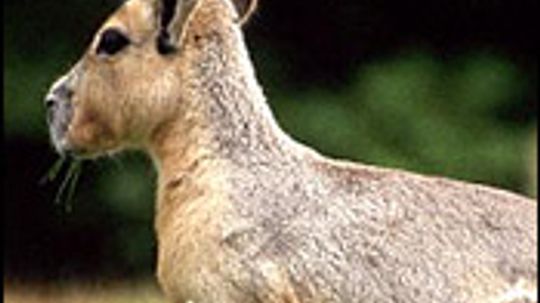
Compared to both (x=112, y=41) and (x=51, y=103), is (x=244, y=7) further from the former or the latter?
(x=51, y=103)

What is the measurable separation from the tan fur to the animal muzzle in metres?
0.02

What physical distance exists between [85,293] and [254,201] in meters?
4.45

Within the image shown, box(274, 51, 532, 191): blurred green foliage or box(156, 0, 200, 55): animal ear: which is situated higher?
box(156, 0, 200, 55): animal ear

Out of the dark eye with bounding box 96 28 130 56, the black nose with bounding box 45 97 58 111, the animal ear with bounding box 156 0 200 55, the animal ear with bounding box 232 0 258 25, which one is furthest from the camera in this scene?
the animal ear with bounding box 232 0 258 25

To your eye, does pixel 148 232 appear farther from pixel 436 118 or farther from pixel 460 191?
pixel 460 191

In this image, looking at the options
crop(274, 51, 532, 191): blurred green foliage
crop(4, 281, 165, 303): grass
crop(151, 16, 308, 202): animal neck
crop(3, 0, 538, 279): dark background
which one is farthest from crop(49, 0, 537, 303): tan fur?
crop(274, 51, 532, 191): blurred green foliage

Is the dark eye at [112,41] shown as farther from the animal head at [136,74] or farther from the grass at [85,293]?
the grass at [85,293]

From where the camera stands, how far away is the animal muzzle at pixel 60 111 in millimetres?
8758

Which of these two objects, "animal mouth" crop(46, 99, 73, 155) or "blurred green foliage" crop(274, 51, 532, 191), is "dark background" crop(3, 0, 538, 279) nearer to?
"blurred green foliage" crop(274, 51, 532, 191)

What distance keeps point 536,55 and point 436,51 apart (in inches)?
30.6

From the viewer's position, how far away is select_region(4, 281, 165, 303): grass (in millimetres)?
12070

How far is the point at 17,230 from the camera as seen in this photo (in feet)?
57.5

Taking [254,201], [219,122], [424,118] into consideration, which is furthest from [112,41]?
[424,118]

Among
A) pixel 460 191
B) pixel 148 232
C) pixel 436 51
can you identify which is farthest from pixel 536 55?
pixel 460 191
